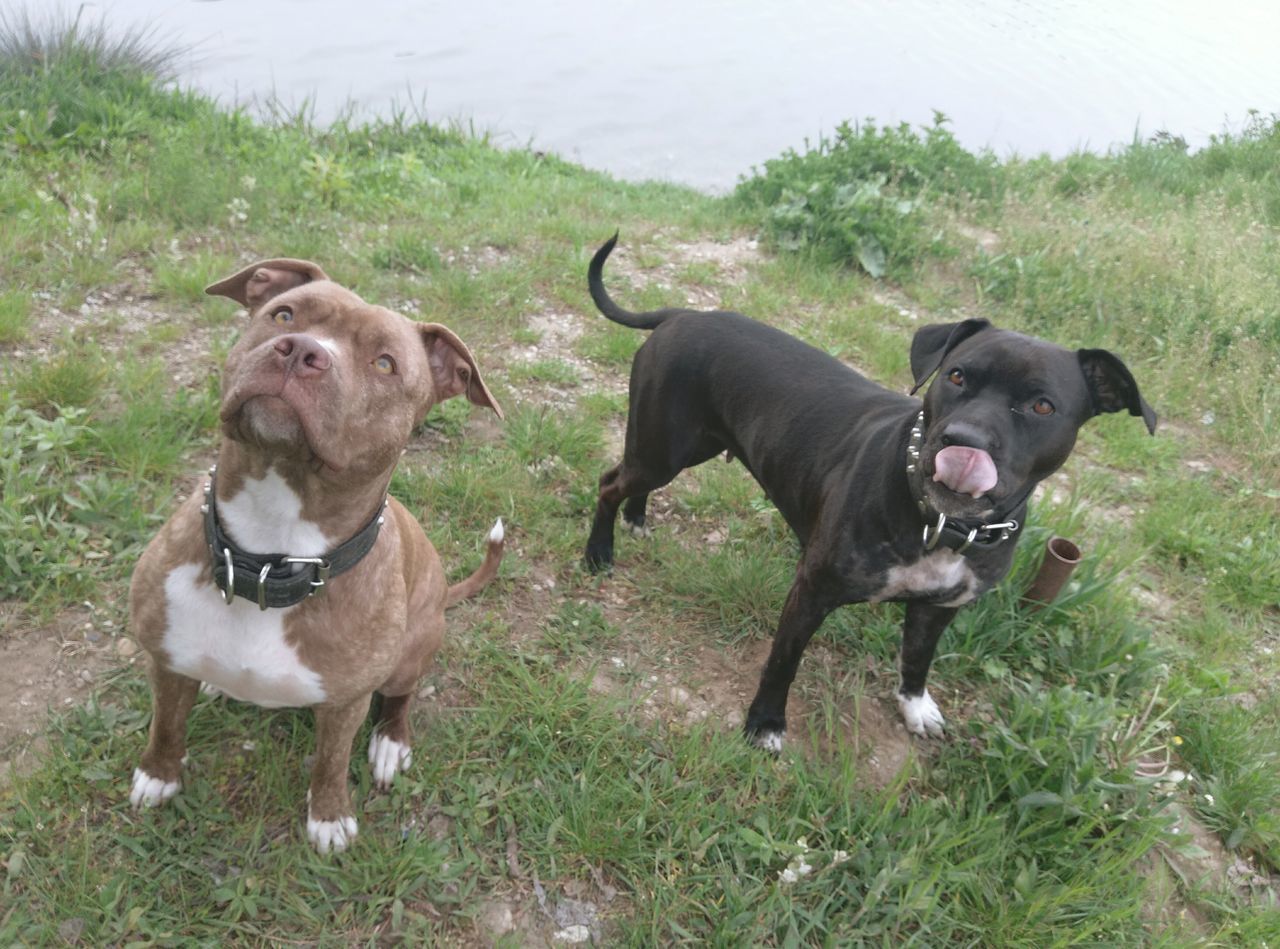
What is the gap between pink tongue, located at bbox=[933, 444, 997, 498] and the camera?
7.87ft

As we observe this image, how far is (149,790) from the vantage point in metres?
2.53

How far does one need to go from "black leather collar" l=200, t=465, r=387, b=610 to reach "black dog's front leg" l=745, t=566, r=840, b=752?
4.95ft

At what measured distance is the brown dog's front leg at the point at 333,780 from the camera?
238 centimetres

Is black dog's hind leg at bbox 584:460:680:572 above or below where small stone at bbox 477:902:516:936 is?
above

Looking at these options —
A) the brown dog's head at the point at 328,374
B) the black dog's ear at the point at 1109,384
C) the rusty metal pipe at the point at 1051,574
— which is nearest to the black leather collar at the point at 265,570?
the brown dog's head at the point at 328,374

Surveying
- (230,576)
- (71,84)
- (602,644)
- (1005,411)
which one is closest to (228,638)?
(230,576)

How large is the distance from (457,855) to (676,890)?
654 mm

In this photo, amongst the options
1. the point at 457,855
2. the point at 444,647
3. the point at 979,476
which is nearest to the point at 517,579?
the point at 444,647

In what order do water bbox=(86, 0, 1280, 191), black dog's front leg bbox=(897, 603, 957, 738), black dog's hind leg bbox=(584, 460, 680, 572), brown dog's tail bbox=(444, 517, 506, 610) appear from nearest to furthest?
black dog's front leg bbox=(897, 603, 957, 738) → brown dog's tail bbox=(444, 517, 506, 610) → black dog's hind leg bbox=(584, 460, 680, 572) → water bbox=(86, 0, 1280, 191)

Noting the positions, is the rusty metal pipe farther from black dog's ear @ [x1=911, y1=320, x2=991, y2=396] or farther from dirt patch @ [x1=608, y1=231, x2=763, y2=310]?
dirt patch @ [x1=608, y1=231, x2=763, y2=310]

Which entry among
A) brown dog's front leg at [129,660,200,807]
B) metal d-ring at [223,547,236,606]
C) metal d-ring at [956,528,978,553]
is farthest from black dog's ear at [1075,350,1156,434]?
brown dog's front leg at [129,660,200,807]

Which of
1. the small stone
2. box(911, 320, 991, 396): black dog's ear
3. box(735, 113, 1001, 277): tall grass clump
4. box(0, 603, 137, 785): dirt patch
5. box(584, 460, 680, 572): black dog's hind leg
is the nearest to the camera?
the small stone

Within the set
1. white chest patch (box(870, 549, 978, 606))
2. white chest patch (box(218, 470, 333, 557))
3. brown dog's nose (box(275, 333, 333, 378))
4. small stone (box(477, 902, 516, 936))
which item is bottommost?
small stone (box(477, 902, 516, 936))

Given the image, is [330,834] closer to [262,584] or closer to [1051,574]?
[262,584]
